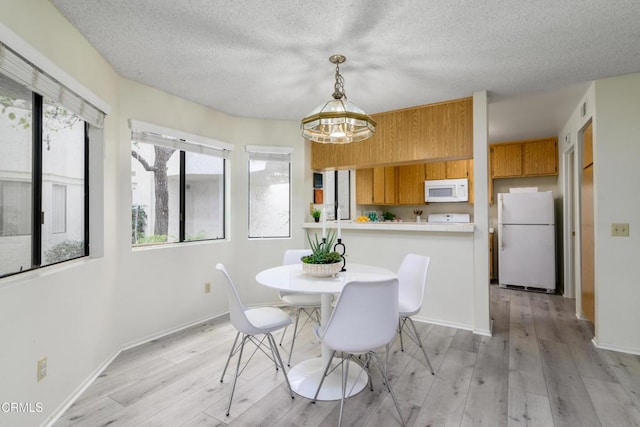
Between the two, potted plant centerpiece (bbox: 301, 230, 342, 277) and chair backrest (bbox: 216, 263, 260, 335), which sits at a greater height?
potted plant centerpiece (bbox: 301, 230, 342, 277)

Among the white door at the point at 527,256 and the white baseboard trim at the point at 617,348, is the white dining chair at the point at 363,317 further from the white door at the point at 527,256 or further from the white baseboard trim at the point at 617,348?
the white door at the point at 527,256

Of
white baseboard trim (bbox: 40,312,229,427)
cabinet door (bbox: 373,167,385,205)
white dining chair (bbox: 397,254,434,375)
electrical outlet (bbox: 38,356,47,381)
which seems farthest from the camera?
cabinet door (bbox: 373,167,385,205)

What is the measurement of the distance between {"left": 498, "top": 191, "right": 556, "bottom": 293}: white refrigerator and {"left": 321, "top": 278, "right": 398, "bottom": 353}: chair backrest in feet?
12.7

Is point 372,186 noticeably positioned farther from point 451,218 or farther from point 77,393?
point 77,393

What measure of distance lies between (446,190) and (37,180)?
5.15m

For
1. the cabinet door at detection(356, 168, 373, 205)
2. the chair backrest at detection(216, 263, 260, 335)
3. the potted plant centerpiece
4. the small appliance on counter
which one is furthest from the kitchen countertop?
the small appliance on counter

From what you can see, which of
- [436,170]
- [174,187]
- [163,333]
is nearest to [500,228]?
[436,170]

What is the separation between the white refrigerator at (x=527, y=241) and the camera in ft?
→ 14.8

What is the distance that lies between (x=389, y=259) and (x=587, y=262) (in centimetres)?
199

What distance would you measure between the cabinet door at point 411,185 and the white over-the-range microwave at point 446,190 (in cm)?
12

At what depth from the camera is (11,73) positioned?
4.80ft

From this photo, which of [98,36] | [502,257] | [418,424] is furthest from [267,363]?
[502,257]

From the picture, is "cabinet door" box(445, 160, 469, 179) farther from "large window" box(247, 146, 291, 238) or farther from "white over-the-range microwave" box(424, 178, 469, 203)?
"large window" box(247, 146, 291, 238)

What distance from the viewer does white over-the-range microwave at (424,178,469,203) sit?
525cm
